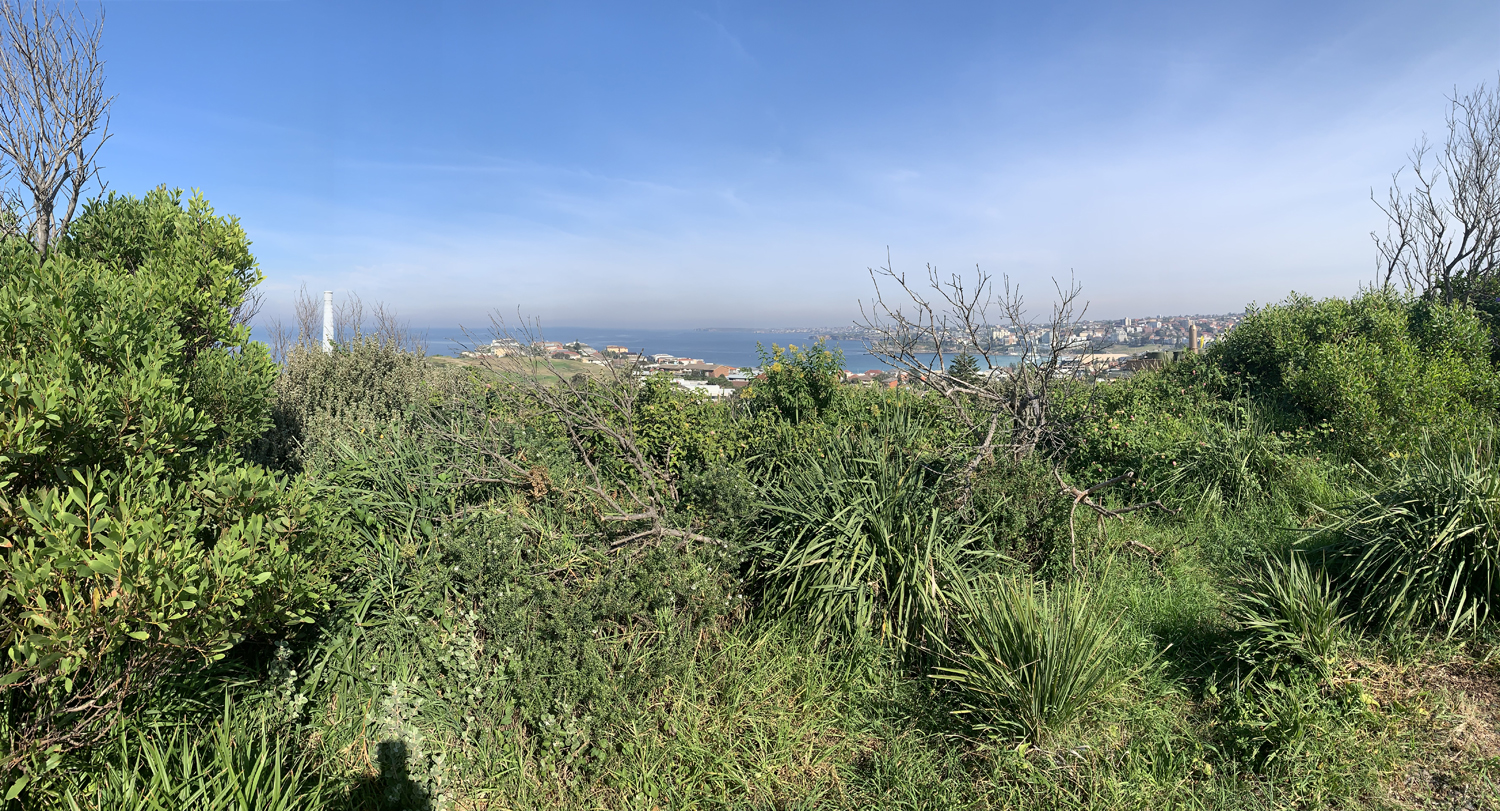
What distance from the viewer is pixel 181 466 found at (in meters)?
2.79

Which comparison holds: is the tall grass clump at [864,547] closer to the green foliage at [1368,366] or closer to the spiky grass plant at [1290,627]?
the spiky grass plant at [1290,627]

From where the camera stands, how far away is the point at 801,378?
6.05 metres

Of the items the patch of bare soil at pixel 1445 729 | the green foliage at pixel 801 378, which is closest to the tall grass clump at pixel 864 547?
the green foliage at pixel 801 378

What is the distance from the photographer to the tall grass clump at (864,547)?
12.2 ft

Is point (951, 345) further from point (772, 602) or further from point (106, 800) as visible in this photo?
point (106, 800)

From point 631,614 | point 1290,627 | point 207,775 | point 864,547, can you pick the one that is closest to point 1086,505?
point 1290,627

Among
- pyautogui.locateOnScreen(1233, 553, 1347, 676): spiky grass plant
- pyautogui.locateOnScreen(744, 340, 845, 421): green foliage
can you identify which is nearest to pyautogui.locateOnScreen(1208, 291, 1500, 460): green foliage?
pyautogui.locateOnScreen(1233, 553, 1347, 676): spiky grass plant

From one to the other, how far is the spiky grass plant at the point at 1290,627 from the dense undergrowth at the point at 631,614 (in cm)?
2

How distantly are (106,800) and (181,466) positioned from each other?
1.26m

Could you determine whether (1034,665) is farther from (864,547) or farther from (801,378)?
(801,378)

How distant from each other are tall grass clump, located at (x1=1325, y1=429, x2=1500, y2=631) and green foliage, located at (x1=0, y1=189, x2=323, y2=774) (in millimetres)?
5335

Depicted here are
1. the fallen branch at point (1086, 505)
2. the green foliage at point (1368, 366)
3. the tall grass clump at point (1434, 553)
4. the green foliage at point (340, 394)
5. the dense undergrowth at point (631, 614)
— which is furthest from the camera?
the green foliage at point (1368, 366)

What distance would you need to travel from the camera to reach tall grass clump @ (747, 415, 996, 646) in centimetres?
371

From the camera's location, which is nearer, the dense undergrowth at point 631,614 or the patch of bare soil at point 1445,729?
the dense undergrowth at point 631,614
